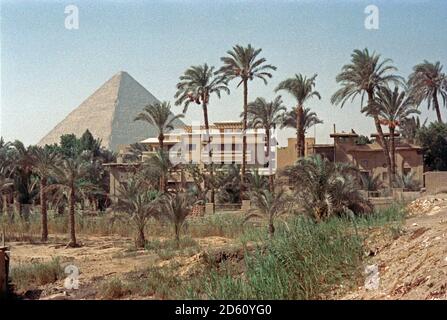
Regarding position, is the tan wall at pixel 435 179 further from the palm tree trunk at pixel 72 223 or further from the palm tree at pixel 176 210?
the palm tree trunk at pixel 72 223

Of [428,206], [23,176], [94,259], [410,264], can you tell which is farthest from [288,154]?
[410,264]

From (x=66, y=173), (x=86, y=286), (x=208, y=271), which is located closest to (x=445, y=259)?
(x=208, y=271)

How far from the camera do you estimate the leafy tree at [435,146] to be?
3400cm

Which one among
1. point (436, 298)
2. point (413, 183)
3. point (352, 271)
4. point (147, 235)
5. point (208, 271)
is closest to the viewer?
point (436, 298)

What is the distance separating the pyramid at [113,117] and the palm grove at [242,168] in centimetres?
5549

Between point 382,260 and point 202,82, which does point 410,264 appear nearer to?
point 382,260

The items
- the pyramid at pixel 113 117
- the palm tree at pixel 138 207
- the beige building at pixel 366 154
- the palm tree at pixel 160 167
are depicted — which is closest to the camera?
the palm tree at pixel 138 207

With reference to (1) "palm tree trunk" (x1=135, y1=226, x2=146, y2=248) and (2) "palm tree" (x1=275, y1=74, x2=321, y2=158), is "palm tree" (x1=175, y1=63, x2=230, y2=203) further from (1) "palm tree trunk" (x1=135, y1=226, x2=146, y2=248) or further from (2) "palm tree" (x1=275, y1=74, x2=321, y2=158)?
(1) "palm tree trunk" (x1=135, y1=226, x2=146, y2=248)

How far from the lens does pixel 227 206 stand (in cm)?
2723

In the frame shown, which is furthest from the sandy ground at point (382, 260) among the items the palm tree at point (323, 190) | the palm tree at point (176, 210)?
the palm tree at point (323, 190)

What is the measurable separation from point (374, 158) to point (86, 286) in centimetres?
2450

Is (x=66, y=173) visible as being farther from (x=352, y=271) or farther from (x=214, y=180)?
(x=352, y=271)

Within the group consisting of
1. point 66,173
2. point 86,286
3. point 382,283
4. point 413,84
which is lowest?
point 86,286

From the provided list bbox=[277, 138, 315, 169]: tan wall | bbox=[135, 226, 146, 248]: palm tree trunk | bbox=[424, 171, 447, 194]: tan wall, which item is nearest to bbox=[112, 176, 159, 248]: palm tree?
bbox=[135, 226, 146, 248]: palm tree trunk
